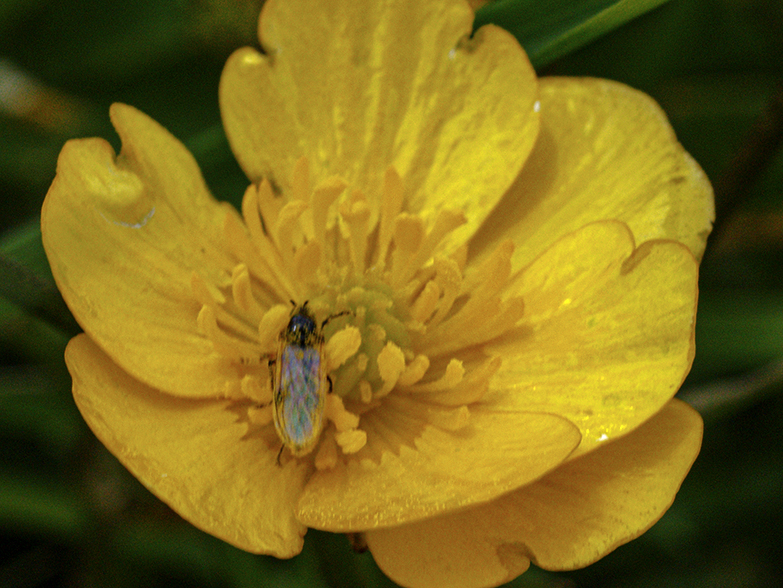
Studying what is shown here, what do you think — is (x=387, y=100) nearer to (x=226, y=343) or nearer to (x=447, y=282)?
(x=447, y=282)

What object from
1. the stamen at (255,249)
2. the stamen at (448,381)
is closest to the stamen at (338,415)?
the stamen at (448,381)

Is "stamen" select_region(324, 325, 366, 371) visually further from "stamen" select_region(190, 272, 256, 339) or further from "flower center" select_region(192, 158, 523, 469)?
"stamen" select_region(190, 272, 256, 339)

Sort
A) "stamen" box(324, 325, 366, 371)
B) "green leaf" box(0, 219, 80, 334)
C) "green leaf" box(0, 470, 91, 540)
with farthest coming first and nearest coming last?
"green leaf" box(0, 470, 91, 540)
"stamen" box(324, 325, 366, 371)
"green leaf" box(0, 219, 80, 334)

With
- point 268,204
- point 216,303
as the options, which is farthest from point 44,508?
point 268,204

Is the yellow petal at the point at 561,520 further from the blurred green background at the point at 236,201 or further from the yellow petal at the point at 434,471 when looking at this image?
the blurred green background at the point at 236,201

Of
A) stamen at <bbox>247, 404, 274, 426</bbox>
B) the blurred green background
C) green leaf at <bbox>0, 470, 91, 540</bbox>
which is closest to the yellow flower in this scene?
stamen at <bbox>247, 404, 274, 426</bbox>

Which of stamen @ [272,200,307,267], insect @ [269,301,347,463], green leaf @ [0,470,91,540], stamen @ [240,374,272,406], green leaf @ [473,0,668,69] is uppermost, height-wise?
green leaf @ [473,0,668,69]

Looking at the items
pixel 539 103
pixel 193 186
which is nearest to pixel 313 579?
pixel 193 186
